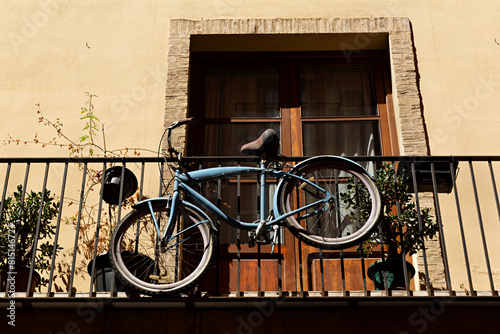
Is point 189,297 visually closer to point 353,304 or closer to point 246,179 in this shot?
point 353,304

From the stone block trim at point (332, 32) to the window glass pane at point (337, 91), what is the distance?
0.34m

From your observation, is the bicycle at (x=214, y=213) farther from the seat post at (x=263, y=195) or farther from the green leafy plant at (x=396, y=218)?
the green leafy plant at (x=396, y=218)

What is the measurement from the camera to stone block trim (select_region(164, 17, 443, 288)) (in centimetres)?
619

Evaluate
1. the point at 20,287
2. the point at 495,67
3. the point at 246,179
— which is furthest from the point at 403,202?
the point at 20,287

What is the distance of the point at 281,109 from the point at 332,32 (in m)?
0.88

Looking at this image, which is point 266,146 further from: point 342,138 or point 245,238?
point 342,138

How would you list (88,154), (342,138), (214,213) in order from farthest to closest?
(342,138) < (88,154) < (214,213)

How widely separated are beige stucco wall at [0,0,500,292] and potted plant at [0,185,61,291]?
0.79 m

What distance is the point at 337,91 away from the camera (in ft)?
22.3

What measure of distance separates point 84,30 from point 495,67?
156 inches

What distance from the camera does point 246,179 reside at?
6.24 metres

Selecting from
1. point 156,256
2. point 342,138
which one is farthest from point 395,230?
point 156,256

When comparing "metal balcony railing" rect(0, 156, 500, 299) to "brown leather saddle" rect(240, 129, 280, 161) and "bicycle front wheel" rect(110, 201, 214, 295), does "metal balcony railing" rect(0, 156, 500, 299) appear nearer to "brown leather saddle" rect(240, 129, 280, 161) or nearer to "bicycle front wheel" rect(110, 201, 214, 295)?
"brown leather saddle" rect(240, 129, 280, 161)

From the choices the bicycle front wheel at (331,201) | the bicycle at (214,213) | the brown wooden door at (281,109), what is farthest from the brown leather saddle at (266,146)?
the brown wooden door at (281,109)
